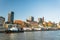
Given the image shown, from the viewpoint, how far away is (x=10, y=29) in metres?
16.2

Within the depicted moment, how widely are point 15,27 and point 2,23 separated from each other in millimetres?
1555

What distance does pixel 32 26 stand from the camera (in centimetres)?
2300

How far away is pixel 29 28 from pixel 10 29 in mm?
6937

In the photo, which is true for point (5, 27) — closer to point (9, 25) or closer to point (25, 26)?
point (9, 25)

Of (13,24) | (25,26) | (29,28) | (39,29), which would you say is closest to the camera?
(13,24)

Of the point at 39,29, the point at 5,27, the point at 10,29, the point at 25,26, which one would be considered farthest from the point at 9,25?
the point at 39,29

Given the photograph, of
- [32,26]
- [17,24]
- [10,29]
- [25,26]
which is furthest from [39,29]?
[10,29]

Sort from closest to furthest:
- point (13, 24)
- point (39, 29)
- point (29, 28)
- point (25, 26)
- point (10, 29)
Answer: point (10, 29) → point (13, 24) → point (25, 26) → point (29, 28) → point (39, 29)

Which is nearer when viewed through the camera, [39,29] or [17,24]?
[17,24]

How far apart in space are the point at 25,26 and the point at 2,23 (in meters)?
5.40

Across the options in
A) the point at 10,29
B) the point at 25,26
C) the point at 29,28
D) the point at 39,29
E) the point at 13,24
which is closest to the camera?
the point at 10,29

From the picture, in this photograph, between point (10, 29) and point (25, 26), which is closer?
point (10, 29)

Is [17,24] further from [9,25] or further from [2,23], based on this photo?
[2,23]

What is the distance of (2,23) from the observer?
16.5 metres
